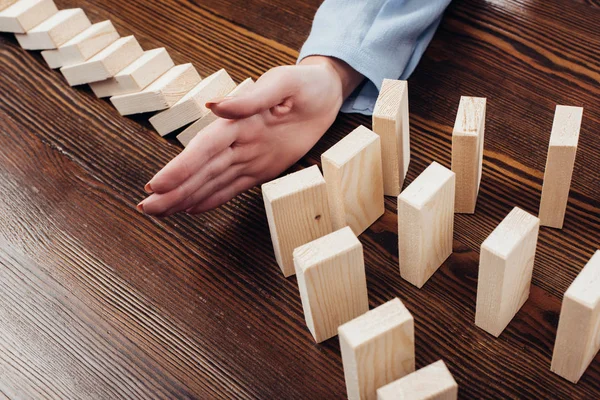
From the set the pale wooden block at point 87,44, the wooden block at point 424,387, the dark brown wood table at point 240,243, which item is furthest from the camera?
the pale wooden block at point 87,44

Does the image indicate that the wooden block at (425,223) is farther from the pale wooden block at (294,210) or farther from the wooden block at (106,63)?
the wooden block at (106,63)

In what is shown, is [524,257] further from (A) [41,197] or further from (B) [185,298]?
(A) [41,197]

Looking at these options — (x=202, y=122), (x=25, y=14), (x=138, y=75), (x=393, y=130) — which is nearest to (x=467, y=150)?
(x=393, y=130)

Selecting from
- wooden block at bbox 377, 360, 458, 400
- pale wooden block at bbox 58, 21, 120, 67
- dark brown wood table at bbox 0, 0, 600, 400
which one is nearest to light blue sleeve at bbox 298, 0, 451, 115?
dark brown wood table at bbox 0, 0, 600, 400

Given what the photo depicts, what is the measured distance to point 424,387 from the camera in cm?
45

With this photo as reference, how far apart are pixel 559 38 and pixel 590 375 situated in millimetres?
495

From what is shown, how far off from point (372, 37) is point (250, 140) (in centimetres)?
23

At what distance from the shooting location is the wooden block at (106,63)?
830 mm

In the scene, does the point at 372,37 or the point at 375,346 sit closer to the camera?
the point at 375,346

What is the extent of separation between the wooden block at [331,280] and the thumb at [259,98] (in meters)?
0.19

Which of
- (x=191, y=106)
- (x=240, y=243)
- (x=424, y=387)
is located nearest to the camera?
(x=424, y=387)

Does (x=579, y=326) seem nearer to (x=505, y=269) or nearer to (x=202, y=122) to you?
(x=505, y=269)

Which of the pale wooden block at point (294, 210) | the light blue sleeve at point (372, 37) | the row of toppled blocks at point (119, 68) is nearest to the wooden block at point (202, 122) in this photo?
the row of toppled blocks at point (119, 68)

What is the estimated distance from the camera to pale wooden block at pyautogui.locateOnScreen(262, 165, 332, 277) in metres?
0.57
